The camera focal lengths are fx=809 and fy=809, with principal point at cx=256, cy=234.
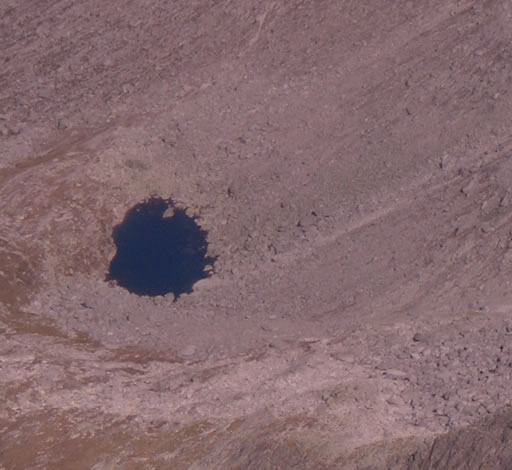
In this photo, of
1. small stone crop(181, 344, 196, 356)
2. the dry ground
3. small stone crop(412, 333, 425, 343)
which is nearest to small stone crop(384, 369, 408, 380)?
the dry ground

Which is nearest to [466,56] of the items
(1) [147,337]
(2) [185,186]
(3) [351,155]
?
(3) [351,155]

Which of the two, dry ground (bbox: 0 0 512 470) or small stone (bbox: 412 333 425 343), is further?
small stone (bbox: 412 333 425 343)

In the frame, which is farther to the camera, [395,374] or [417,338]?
[417,338]

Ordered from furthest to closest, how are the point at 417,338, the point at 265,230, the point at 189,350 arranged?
the point at 265,230 < the point at 189,350 < the point at 417,338

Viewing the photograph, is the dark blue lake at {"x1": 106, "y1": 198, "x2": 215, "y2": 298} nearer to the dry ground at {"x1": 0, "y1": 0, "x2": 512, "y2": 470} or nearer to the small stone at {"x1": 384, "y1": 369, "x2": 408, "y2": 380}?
the dry ground at {"x1": 0, "y1": 0, "x2": 512, "y2": 470}

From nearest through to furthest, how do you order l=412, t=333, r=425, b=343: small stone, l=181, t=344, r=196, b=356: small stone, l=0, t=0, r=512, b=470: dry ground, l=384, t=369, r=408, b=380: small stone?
l=0, t=0, r=512, b=470: dry ground → l=384, t=369, r=408, b=380: small stone → l=412, t=333, r=425, b=343: small stone → l=181, t=344, r=196, b=356: small stone

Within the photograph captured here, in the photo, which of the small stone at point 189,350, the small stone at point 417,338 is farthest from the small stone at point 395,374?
the small stone at point 189,350

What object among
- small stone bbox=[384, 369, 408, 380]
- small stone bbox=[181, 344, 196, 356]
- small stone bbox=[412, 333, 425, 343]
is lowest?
small stone bbox=[384, 369, 408, 380]

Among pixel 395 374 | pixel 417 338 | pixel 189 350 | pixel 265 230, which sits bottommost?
pixel 395 374

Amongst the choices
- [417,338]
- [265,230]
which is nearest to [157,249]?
[265,230]

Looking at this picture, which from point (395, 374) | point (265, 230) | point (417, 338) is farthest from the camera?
point (265, 230)

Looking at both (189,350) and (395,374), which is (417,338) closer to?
(395,374)

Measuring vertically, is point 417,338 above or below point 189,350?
below
